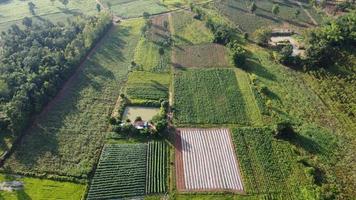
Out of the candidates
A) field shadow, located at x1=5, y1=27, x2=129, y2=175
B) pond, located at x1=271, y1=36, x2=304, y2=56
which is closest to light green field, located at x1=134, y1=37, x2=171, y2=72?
field shadow, located at x1=5, y1=27, x2=129, y2=175

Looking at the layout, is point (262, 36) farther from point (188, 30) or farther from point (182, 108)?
point (182, 108)

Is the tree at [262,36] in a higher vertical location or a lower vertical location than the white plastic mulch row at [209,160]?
higher

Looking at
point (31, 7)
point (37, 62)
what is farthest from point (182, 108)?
point (31, 7)

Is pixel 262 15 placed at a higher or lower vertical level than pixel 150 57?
higher

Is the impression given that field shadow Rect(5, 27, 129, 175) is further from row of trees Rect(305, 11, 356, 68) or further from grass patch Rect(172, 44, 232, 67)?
row of trees Rect(305, 11, 356, 68)

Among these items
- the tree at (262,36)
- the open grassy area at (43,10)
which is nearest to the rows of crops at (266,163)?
the tree at (262,36)

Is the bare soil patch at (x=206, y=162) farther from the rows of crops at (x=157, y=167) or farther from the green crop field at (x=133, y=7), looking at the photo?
the green crop field at (x=133, y=7)
